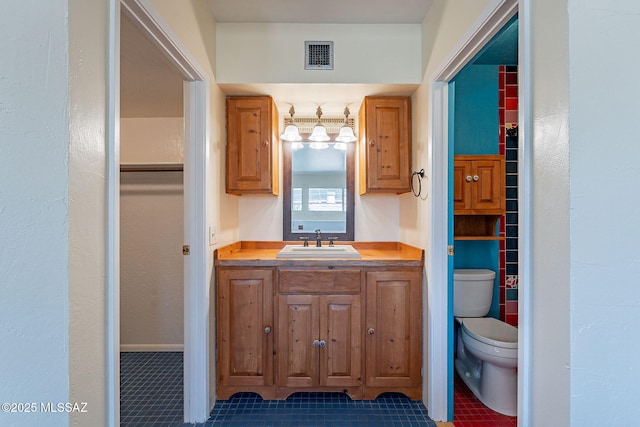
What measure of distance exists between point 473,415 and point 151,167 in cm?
293

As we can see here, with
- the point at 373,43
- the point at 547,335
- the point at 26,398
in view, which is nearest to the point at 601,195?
the point at 547,335

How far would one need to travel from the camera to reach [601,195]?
32.3 inches

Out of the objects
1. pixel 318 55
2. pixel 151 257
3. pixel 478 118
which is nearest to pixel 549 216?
pixel 318 55

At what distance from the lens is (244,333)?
2.02 metres

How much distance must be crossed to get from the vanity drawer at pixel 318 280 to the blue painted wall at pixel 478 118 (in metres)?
0.96

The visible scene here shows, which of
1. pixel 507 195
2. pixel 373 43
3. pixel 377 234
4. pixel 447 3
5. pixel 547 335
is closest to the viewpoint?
pixel 547 335

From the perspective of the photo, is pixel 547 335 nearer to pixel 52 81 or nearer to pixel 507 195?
pixel 52 81

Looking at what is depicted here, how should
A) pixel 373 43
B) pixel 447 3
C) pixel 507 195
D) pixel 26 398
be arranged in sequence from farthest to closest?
pixel 507 195 < pixel 373 43 < pixel 447 3 < pixel 26 398

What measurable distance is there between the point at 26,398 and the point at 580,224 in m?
1.48

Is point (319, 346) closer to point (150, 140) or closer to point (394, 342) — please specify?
point (394, 342)

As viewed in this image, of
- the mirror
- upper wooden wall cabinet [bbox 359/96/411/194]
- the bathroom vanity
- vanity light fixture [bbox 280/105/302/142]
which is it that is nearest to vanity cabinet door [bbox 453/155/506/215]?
upper wooden wall cabinet [bbox 359/96/411/194]

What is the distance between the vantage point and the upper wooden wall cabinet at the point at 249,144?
7.35 ft

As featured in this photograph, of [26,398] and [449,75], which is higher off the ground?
[449,75]

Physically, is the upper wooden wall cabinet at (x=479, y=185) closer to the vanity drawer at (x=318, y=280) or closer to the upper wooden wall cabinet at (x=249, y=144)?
the vanity drawer at (x=318, y=280)
